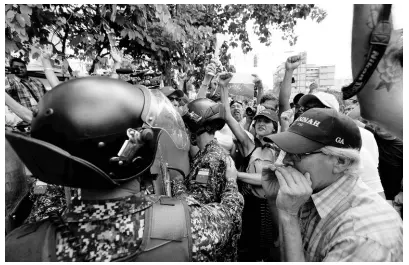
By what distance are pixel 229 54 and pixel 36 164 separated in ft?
27.5

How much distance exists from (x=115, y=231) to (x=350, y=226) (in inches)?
49.8

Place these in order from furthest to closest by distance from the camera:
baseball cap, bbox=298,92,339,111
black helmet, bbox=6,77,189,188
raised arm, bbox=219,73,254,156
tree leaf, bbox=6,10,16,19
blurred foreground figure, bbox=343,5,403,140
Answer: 1. raised arm, bbox=219,73,254,156
2. baseball cap, bbox=298,92,339,111
3. tree leaf, bbox=6,10,16,19
4. black helmet, bbox=6,77,189,188
5. blurred foreground figure, bbox=343,5,403,140

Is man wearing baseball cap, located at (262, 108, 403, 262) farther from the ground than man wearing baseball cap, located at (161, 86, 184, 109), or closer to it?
closer to it

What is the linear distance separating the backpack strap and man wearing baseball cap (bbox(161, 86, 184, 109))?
2.11 m

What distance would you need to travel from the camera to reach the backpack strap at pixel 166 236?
138 centimetres

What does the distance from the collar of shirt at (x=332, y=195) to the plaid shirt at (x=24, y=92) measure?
165 inches

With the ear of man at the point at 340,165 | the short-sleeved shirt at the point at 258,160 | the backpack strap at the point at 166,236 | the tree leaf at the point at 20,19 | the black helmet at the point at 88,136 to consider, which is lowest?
the short-sleeved shirt at the point at 258,160

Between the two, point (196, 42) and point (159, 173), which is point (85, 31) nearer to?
point (196, 42)

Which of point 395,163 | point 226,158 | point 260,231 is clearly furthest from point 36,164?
point 395,163

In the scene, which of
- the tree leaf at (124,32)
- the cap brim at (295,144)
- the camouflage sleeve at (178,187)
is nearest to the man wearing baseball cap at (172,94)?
the camouflage sleeve at (178,187)

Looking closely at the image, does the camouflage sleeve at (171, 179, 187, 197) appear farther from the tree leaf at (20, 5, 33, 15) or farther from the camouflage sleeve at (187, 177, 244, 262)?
the tree leaf at (20, 5, 33, 15)

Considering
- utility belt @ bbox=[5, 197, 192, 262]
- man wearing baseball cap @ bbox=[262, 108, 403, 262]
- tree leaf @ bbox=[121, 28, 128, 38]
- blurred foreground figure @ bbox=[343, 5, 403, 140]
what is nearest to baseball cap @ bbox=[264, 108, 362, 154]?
man wearing baseball cap @ bbox=[262, 108, 403, 262]

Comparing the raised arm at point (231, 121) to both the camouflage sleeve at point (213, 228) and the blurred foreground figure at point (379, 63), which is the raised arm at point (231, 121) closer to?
the camouflage sleeve at point (213, 228)

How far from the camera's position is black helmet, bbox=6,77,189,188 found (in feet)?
4.17
